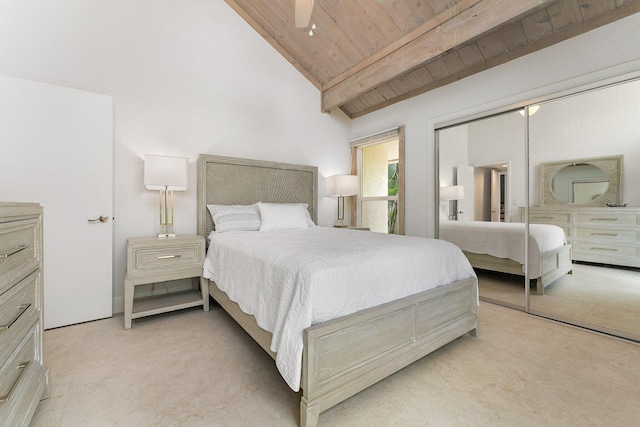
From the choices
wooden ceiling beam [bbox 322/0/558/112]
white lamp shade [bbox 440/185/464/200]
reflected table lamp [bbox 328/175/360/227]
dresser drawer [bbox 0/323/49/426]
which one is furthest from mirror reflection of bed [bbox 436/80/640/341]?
dresser drawer [bbox 0/323/49/426]

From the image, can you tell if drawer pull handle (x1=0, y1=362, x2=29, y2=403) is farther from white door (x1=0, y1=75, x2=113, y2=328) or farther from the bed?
the bed

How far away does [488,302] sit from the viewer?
298 centimetres

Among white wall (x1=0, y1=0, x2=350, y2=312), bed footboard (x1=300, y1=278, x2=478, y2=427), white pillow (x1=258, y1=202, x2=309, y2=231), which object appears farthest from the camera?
white pillow (x1=258, y1=202, x2=309, y2=231)

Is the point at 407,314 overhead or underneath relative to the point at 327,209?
underneath

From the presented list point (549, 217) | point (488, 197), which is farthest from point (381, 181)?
point (549, 217)

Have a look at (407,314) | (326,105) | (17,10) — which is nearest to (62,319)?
(17,10)

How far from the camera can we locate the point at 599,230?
7.80 feet

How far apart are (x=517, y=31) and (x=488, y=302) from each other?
8.89ft

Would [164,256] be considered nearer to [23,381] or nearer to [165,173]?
[165,173]

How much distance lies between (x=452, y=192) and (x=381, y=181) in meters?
1.19

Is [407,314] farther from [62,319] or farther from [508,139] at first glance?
[62,319]

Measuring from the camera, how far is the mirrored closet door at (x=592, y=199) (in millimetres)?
2199

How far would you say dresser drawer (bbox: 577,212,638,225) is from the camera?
2214 mm

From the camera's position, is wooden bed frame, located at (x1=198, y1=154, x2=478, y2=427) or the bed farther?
the bed
